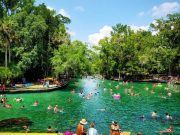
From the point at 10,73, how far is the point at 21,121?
3029 cm

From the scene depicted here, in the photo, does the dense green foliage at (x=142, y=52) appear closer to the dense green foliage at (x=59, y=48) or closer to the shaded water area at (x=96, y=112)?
the dense green foliage at (x=59, y=48)

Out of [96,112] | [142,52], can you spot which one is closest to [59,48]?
[96,112]

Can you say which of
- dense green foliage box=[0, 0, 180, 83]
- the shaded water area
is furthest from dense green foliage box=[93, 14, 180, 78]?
the shaded water area

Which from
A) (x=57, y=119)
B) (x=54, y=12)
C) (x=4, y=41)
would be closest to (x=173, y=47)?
(x=54, y=12)

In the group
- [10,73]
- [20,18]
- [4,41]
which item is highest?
[20,18]

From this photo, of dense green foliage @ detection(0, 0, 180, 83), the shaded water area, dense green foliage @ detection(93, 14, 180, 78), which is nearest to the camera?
the shaded water area

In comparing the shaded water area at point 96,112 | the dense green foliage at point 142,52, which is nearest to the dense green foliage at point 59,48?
the dense green foliage at point 142,52

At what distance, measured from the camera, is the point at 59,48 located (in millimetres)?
77438

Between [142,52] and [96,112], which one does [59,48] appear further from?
[142,52]

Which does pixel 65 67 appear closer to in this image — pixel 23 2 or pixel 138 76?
pixel 23 2

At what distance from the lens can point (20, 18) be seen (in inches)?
2825

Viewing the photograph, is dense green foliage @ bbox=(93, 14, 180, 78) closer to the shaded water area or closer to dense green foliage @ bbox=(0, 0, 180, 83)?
dense green foliage @ bbox=(0, 0, 180, 83)

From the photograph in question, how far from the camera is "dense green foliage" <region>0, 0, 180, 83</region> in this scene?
228ft

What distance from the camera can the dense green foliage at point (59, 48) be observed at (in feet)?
228
